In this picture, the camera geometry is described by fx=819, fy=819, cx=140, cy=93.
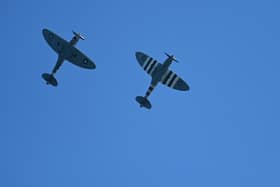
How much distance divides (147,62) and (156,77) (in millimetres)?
2586

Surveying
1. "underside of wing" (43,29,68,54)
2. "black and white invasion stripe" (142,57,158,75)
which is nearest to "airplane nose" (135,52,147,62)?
"black and white invasion stripe" (142,57,158,75)

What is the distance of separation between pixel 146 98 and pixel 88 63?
8811mm

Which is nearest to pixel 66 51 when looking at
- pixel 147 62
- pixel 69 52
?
pixel 69 52

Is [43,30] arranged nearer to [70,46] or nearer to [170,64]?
[70,46]

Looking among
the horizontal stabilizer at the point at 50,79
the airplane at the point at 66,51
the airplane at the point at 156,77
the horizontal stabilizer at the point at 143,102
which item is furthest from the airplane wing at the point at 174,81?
the horizontal stabilizer at the point at 50,79

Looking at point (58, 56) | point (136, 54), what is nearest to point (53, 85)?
point (58, 56)

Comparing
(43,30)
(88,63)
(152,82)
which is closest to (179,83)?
(152,82)

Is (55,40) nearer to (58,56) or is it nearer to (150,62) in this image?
(58,56)

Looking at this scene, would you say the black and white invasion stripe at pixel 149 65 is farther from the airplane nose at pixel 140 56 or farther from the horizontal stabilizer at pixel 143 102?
the horizontal stabilizer at pixel 143 102

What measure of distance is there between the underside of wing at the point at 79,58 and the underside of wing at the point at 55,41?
0.97 metres

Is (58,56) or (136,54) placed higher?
(136,54)

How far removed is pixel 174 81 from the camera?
102750 mm

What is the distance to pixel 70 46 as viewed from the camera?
100938 mm

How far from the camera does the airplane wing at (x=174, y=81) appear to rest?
10225 centimetres
